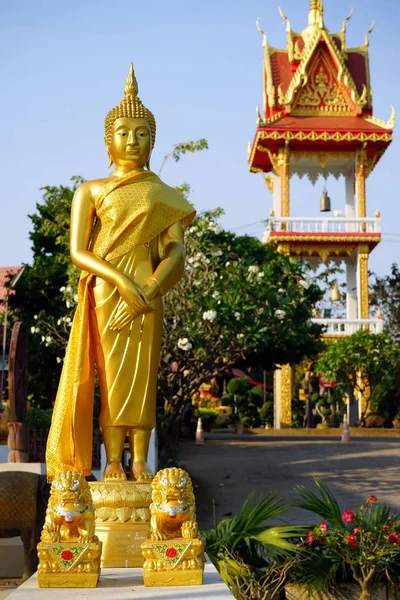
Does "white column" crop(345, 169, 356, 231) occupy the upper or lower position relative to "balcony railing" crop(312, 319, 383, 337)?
upper

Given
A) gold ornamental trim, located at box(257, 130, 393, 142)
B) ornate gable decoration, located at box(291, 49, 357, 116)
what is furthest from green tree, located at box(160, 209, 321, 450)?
ornate gable decoration, located at box(291, 49, 357, 116)

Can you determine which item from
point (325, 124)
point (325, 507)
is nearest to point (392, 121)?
point (325, 124)

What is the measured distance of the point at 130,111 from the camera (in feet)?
18.7

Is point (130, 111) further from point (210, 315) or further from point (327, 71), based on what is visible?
point (327, 71)

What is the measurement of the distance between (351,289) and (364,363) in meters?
3.48

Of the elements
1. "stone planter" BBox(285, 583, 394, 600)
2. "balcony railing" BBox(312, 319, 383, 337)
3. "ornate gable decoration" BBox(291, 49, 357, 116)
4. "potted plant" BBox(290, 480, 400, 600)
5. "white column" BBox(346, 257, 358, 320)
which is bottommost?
"stone planter" BBox(285, 583, 394, 600)

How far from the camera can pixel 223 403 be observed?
92.0ft

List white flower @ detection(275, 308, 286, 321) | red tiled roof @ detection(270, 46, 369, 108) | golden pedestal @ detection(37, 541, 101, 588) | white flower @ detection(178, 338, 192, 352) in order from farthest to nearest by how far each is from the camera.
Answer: red tiled roof @ detection(270, 46, 369, 108) < white flower @ detection(275, 308, 286, 321) < white flower @ detection(178, 338, 192, 352) < golden pedestal @ detection(37, 541, 101, 588)

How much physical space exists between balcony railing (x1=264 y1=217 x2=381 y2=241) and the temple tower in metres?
0.03

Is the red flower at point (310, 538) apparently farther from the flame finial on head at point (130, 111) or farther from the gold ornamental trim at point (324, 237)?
the gold ornamental trim at point (324, 237)

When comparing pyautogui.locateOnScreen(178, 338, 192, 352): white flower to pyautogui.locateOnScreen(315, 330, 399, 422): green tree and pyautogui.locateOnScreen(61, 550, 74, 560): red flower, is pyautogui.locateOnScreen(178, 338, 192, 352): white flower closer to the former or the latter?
pyautogui.locateOnScreen(61, 550, 74, 560): red flower

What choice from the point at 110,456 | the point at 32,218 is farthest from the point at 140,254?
the point at 32,218

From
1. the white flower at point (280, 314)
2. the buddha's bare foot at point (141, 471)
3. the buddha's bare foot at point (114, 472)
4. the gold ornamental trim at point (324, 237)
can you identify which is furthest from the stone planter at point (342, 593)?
the gold ornamental trim at point (324, 237)

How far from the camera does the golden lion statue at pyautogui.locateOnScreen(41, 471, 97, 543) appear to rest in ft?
13.8
